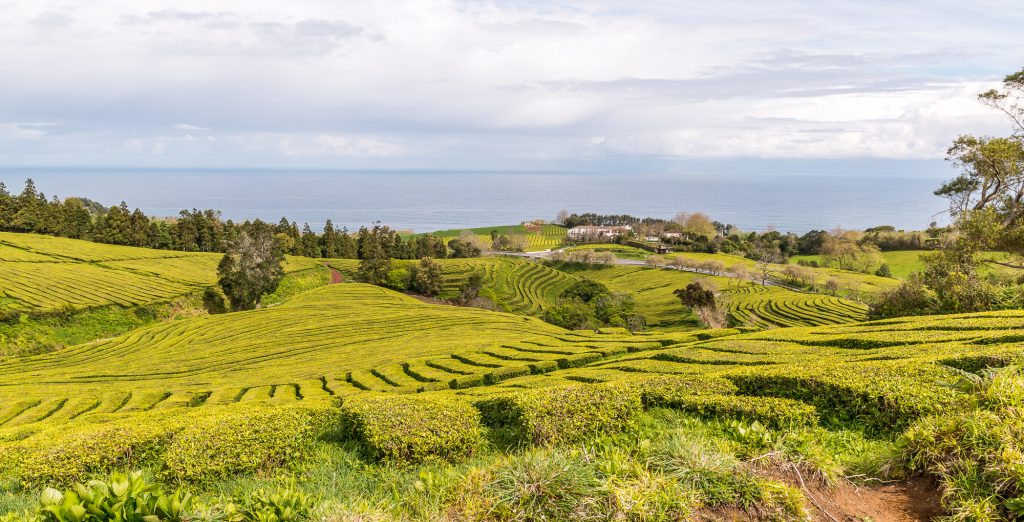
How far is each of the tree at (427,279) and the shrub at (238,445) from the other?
78184mm

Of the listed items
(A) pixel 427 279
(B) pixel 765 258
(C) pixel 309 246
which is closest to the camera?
(A) pixel 427 279

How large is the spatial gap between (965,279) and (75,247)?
112 meters

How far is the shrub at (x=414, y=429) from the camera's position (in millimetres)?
6875

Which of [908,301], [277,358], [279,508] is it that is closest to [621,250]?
[908,301]

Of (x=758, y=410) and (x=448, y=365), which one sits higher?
(x=758, y=410)

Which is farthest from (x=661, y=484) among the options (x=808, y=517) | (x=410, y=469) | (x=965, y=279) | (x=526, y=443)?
(x=965, y=279)

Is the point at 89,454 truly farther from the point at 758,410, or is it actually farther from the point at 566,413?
the point at 758,410

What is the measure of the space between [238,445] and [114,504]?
299 cm

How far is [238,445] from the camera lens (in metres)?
6.96

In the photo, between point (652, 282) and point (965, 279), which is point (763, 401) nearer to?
point (965, 279)

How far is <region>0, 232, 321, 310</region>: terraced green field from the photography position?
5325 centimetres

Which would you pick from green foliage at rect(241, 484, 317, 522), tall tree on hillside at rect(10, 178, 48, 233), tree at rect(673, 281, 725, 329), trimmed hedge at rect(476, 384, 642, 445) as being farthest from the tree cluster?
tall tree on hillside at rect(10, 178, 48, 233)

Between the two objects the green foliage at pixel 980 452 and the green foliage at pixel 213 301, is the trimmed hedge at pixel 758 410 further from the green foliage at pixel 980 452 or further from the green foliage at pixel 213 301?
the green foliage at pixel 213 301

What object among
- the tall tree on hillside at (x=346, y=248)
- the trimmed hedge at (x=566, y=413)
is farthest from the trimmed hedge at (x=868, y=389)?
the tall tree on hillside at (x=346, y=248)
